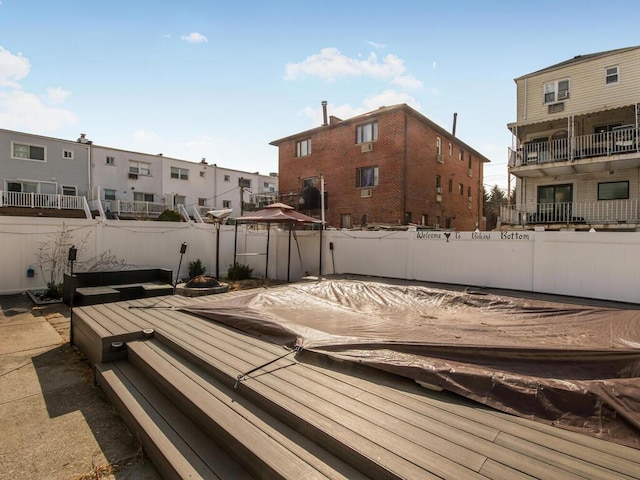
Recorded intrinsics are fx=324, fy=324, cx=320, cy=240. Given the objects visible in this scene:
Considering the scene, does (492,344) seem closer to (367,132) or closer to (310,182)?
(367,132)

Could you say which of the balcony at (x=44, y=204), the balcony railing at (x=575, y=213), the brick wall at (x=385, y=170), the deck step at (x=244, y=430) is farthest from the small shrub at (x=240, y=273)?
the balcony at (x=44, y=204)

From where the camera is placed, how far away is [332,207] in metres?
19.2

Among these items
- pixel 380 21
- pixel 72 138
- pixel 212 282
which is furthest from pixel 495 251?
pixel 72 138

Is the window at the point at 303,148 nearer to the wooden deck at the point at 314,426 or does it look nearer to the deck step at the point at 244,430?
the wooden deck at the point at 314,426

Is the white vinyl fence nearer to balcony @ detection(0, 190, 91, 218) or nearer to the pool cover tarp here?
the pool cover tarp

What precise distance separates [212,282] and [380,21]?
6737 mm

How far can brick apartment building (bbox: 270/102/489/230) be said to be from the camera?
16.6m

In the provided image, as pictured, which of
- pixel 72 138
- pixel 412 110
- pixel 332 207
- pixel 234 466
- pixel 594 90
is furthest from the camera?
pixel 72 138

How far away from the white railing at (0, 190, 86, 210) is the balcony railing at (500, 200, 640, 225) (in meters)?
24.6

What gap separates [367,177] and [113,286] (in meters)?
13.8

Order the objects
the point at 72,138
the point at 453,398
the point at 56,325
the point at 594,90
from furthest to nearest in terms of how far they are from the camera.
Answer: the point at 72,138 < the point at 594,90 < the point at 56,325 < the point at 453,398

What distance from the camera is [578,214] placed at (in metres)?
14.0

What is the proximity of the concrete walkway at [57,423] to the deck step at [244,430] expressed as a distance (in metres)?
0.51

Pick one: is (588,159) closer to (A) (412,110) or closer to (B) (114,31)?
(A) (412,110)
